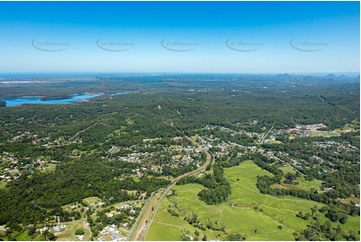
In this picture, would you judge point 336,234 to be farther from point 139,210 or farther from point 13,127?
point 13,127

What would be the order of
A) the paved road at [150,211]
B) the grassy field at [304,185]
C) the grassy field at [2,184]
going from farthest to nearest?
the grassy field at [304,185]
the grassy field at [2,184]
the paved road at [150,211]

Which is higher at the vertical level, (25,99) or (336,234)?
(25,99)

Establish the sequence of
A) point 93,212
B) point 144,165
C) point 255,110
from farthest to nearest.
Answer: point 255,110, point 144,165, point 93,212

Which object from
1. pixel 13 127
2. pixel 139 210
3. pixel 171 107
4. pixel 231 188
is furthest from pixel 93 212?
pixel 171 107

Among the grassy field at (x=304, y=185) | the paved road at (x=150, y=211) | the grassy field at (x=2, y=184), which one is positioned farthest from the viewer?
the grassy field at (x=304, y=185)

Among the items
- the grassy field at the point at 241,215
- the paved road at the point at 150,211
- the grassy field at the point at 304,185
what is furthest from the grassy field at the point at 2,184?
the grassy field at the point at 304,185

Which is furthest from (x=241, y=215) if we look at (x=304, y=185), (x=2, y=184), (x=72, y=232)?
(x=2, y=184)

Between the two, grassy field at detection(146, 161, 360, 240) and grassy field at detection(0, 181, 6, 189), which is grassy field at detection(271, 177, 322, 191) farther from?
grassy field at detection(0, 181, 6, 189)

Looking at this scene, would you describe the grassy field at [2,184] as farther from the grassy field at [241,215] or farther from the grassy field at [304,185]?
the grassy field at [304,185]

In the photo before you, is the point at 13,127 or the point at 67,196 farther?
the point at 13,127
